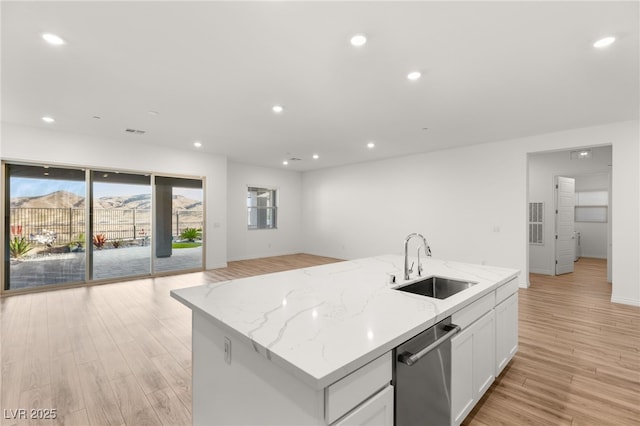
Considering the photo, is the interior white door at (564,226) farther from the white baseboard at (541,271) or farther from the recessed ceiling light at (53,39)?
the recessed ceiling light at (53,39)

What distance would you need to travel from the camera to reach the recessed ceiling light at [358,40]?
A: 7.48 feet

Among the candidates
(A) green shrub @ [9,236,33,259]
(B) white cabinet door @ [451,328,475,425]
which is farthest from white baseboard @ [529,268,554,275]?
(A) green shrub @ [9,236,33,259]

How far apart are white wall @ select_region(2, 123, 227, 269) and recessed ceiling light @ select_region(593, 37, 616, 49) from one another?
6593 mm

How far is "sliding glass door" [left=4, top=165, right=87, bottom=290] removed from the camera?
186 inches

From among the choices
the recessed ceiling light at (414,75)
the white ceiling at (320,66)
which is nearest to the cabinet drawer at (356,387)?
the white ceiling at (320,66)

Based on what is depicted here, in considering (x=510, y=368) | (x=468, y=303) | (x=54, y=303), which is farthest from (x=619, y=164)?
(x=54, y=303)

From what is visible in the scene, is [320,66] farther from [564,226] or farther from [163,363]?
[564,226]

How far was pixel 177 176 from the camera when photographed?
20.9ft

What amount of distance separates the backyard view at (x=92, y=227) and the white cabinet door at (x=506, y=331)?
612 centimetres

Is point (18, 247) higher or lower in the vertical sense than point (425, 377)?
higher

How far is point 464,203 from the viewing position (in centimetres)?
607

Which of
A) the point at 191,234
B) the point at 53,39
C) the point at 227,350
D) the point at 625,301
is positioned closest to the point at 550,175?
the point at 625,301

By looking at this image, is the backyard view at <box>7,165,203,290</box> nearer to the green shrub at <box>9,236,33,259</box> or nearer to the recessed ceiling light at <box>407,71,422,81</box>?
the green shrub at <box>9,236,33,259</box>

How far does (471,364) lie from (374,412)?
3.46 ft
